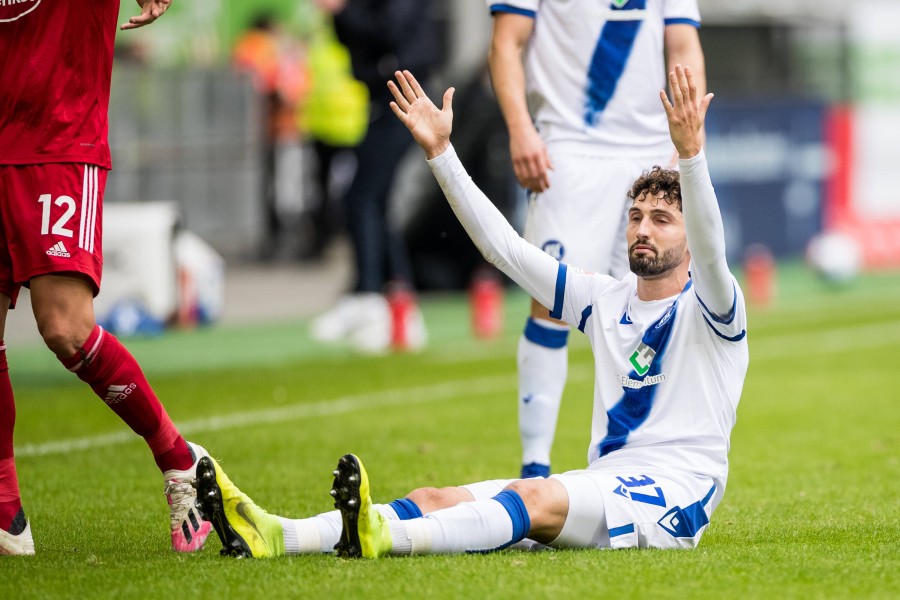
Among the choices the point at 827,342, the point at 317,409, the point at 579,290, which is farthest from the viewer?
the point at 827,342

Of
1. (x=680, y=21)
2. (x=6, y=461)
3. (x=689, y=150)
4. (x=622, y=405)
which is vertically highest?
(x=680, y=21)

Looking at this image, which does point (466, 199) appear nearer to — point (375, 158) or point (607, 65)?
point (607, 65)

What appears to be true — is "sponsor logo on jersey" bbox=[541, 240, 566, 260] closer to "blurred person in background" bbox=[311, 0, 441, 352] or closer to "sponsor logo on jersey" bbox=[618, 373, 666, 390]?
"sponsor logo on jersey" bbox=[618, 373, 666, 390]

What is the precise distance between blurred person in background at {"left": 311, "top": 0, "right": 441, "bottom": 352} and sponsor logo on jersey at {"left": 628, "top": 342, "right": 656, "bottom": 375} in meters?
6.84

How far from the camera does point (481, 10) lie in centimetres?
1822

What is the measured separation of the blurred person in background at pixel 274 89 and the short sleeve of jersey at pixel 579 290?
1425 cm

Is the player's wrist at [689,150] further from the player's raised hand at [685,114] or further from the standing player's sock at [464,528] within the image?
the standing player's sock at [464,528]

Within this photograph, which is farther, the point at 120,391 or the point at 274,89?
the point at 274,89

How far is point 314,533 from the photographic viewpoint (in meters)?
4.69

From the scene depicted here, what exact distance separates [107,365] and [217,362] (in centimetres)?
637

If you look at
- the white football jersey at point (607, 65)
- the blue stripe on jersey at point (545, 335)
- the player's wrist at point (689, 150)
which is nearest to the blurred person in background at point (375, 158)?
the blue stripe on jersey at point (545, 335)

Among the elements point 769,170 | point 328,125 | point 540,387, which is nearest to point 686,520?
point 540,387

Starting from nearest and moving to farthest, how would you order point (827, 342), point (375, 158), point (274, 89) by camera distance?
point (375, 158)
point (827, 342)
point (274, 89)

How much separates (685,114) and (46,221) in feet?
6.31
